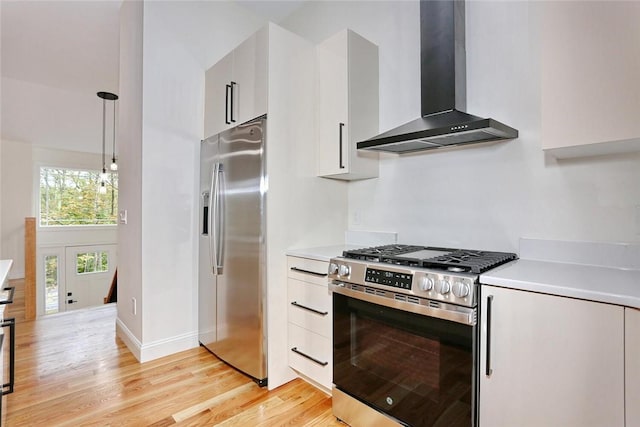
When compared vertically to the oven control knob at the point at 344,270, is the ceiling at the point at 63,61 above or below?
above

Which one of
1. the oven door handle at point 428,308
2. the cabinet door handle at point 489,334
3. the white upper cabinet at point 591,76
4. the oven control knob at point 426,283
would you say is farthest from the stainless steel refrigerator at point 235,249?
the white upper cabinet at point 591,76

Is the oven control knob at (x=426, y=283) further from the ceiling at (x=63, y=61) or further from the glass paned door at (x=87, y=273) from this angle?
the glass paned door at (x=87, y=273)

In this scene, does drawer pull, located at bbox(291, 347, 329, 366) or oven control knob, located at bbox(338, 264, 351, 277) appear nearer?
oven control knob, located at bbox(338, 264, 351, 277)

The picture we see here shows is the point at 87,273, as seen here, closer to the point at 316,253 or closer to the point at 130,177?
the point at 130,177

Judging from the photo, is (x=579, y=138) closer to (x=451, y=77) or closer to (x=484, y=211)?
(x=484, y=211)

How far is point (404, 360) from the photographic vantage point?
5.10 feet

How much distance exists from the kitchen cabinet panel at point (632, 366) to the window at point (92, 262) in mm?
8471

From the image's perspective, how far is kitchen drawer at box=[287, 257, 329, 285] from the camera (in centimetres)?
198

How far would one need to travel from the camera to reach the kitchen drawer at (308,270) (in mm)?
1983

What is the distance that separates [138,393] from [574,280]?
2417mm

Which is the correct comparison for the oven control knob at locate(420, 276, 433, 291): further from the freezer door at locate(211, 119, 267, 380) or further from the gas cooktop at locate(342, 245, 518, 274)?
the freezer door at locate(211, 119, 267, 380)

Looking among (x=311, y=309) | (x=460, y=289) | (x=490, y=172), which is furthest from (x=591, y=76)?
(x=311, y=309)

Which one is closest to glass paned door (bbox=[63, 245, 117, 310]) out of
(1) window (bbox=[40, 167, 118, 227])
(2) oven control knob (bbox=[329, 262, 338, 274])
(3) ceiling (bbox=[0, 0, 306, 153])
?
(1) window (bbox=[40, 167, 118, 227])

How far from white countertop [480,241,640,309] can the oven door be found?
0.71ft
